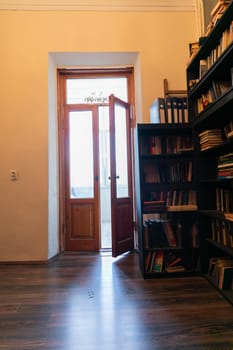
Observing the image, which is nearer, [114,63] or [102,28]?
[102,28]

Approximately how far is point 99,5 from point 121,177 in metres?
2.39

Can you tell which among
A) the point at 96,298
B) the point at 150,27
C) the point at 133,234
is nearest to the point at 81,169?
the point at 133,234

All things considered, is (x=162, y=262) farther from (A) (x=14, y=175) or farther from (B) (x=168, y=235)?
(A) (x=14, y=175)

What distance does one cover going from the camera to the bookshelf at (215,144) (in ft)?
6.23

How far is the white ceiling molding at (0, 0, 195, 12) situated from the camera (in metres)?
3.22

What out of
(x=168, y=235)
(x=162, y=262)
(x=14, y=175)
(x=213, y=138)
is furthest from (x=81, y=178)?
(x=213, y=138)

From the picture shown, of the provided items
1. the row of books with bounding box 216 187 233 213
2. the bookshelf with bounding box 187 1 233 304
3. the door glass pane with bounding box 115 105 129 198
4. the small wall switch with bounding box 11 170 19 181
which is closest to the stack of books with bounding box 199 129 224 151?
the bookshelf with bounding box 187 1 233 304

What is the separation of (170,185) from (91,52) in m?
2.15

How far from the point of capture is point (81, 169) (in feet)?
12.0

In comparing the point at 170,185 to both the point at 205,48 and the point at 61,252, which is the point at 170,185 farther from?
Result: the point at 61,252

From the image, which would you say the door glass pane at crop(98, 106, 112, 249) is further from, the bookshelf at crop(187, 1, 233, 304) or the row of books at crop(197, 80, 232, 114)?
the row of books at crop(197, 80, 232, 114)

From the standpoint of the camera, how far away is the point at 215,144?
221 cm

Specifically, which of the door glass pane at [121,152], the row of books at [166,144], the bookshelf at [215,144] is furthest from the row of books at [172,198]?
the door glass pane at [121,152]

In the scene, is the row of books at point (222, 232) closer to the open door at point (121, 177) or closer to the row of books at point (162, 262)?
the row of books at point (162, 262)
